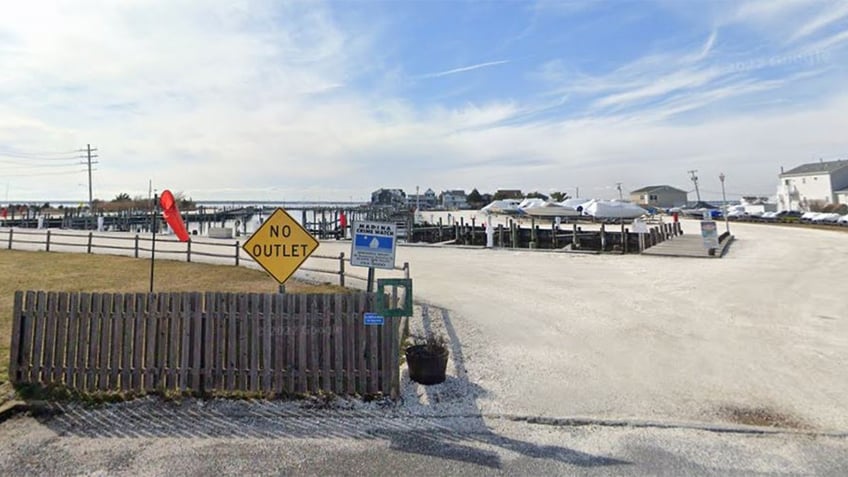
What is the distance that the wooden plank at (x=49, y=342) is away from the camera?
4.79 m

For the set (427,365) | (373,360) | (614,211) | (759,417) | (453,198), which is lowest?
(759,417)

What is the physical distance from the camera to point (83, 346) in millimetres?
4758

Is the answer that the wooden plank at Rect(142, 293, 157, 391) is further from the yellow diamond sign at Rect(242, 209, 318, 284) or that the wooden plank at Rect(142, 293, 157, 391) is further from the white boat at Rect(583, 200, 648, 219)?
the white boat at Rect(583, 200, 648, 219)

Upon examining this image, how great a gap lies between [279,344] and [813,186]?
87994mm

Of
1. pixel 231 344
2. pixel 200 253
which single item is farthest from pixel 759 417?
pixel 200 253

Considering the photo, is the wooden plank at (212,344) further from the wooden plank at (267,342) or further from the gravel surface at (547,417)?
the wooden plank at (267,342)

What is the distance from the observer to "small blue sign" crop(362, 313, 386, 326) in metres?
4.76

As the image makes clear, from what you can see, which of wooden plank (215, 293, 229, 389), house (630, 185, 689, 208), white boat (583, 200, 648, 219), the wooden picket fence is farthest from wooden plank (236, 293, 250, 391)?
house (630, 185, 689, 208)

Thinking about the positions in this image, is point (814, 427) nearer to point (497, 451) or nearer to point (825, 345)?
point (497, 451)

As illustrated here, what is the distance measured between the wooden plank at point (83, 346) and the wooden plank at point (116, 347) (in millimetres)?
291

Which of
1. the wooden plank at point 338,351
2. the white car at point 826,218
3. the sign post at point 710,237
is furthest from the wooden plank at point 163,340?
the white car at point 826,218

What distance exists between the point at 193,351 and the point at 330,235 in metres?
39.0

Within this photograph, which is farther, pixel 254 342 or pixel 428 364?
pixel 428 364

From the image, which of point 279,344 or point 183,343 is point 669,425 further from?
point 183,343
